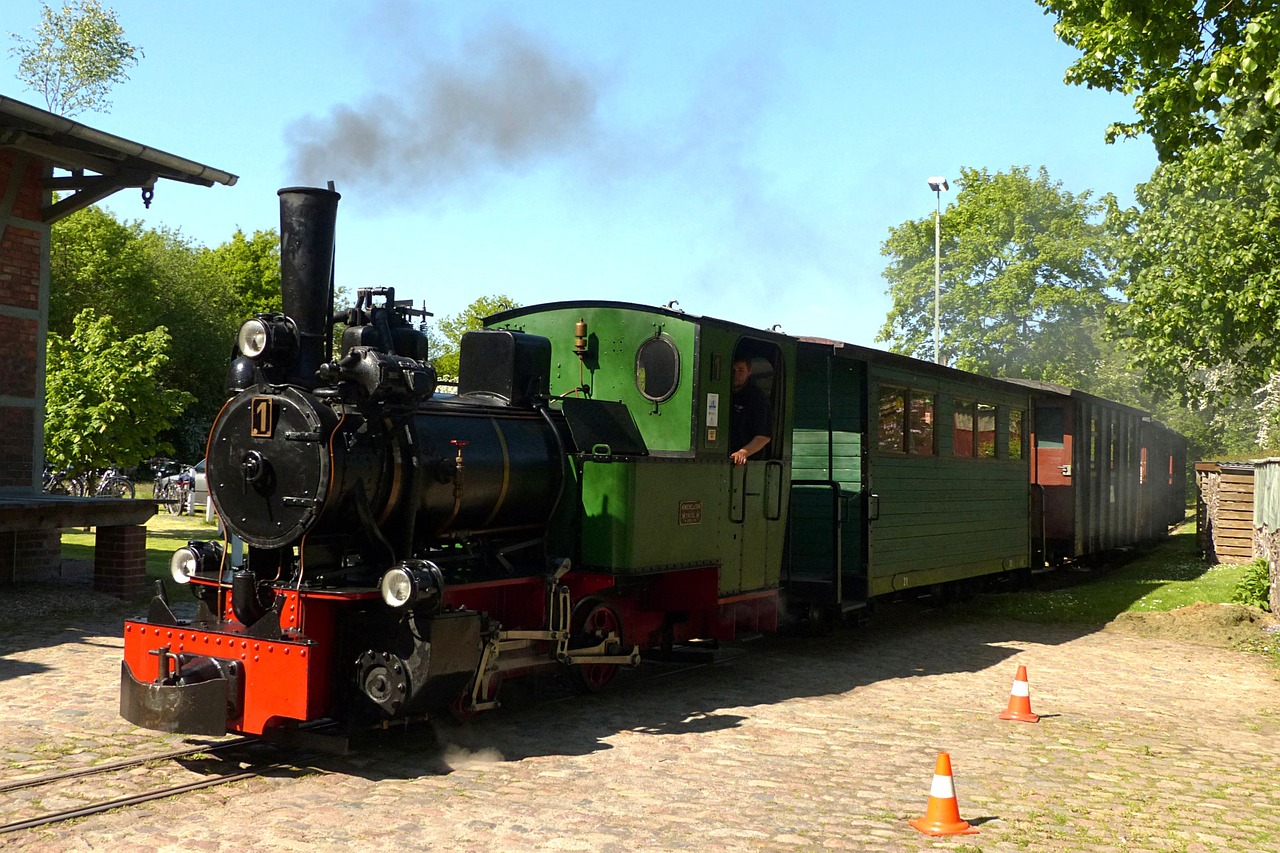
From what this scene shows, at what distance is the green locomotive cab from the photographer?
7614mm

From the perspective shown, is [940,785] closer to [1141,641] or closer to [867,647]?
[867,647]

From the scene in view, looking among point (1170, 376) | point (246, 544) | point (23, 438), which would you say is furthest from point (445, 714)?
point (1170, 376)

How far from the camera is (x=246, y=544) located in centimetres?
667

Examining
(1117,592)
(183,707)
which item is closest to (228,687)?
(183,707)

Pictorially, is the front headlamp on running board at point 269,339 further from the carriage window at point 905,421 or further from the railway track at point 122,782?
the carriage window at point 905,421

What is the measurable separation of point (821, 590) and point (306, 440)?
574cm

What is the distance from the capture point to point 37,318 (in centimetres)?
1206

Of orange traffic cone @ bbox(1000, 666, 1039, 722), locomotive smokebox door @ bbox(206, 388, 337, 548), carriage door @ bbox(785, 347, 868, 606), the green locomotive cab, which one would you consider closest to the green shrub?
carriage door @ bbox(785, 347, 868, 606)

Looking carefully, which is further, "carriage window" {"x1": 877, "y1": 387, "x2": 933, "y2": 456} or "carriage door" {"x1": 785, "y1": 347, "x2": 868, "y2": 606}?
"carriage window" {"x1": 877, "y1": 387, "x2": 933, "y2": 456}

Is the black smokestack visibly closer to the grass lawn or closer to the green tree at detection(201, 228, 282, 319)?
the grass lawn

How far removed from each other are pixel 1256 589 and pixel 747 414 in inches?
318

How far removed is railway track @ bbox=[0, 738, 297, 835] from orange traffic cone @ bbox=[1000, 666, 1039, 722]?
474cm

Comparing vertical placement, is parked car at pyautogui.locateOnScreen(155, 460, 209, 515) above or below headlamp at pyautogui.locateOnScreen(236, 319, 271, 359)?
below

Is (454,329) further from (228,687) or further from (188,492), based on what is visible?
(228,687)
